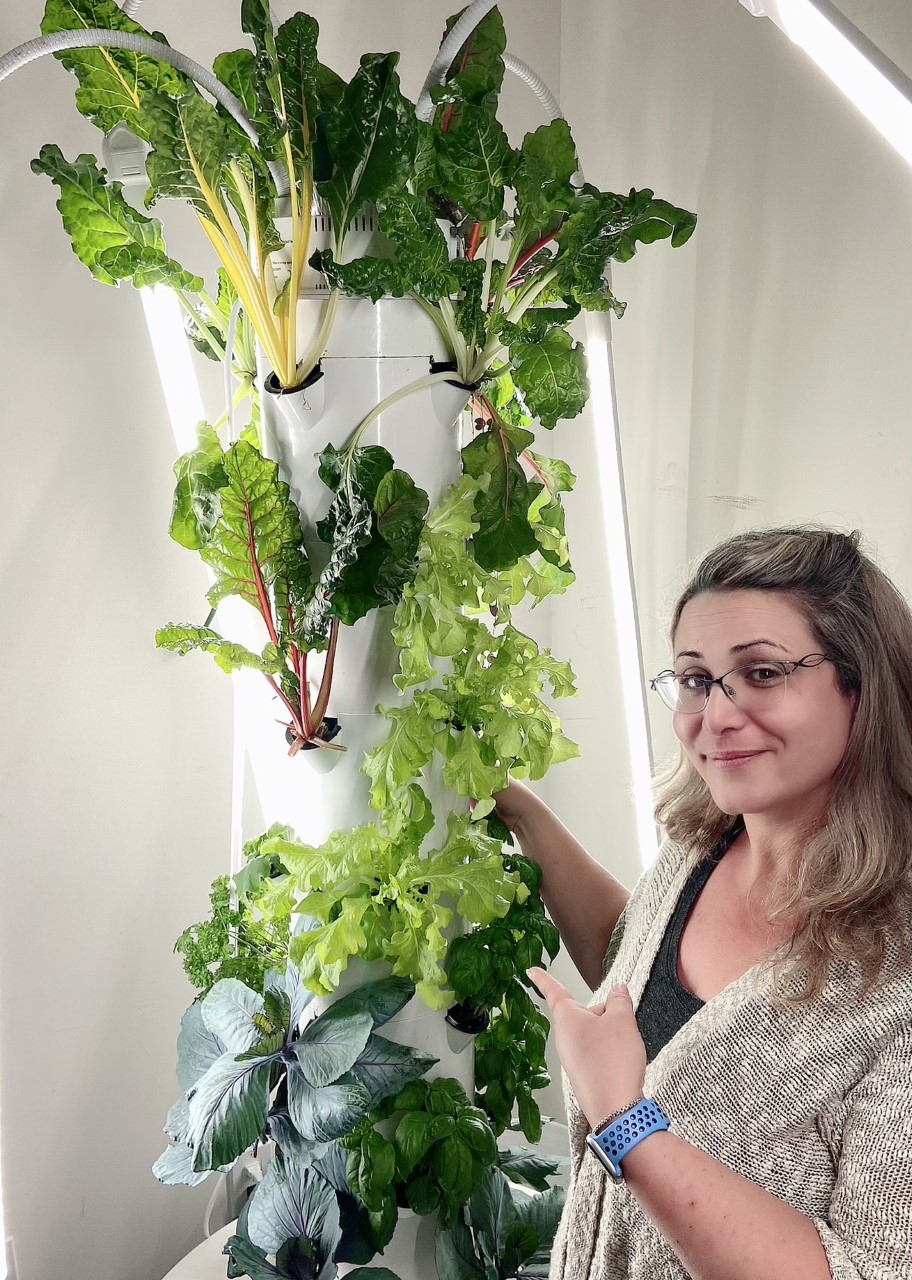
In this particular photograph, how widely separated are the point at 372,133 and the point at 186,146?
0.61ft

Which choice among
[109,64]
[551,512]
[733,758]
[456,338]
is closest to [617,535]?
[551,512]

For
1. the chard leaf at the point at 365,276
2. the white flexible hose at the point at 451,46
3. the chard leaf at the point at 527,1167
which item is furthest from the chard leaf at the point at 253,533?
the chard leaf at the point at 527,1167

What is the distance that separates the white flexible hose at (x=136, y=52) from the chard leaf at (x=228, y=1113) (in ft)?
3.22

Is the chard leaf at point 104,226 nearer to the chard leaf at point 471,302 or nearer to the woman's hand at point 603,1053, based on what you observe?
the chard leaf at point 471,302

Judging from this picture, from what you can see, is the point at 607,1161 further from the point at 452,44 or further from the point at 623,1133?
the point at 452,44

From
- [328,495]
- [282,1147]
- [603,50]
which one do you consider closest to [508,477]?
[328,495]

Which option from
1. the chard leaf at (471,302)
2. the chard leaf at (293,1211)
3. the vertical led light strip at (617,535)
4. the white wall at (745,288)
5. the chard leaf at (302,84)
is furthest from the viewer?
the white wall at (745,288)

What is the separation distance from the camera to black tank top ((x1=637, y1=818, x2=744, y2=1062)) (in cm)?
115

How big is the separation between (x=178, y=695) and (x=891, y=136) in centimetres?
132

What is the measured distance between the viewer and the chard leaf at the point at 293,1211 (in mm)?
1330

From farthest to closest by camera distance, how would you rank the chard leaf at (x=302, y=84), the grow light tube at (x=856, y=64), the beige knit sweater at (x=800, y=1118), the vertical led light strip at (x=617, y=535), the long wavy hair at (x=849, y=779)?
the vertical led light strip at (x=617, y=535) → the chard leaf at (x=302, y=84) → the long wavy hair at (x=849, y=779) → the beige knit sweater at (x=800, y=1118) → the grow light tube at (x=856, y=64)

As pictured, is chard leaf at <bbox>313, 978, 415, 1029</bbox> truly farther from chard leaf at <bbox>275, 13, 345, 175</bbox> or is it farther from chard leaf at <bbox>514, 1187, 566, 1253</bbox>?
chard leaf at <bbox>275, 13, 345, 175</bbox>

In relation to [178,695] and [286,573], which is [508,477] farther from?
[178,695]

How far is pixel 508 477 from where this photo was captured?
128 centimetres
